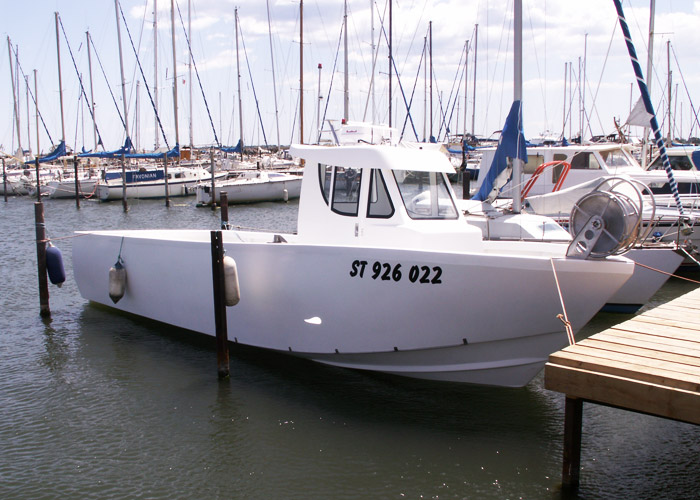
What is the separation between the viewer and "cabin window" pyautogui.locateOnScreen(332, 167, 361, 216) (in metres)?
9.34

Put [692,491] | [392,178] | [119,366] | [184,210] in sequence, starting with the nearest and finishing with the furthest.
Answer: [692,491], [392,178], [119,366], [184,210]

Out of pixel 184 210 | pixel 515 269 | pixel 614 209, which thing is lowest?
pixel 184 210

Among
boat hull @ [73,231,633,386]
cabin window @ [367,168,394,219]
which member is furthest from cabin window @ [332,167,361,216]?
boat hull @ [73,231,633,386]

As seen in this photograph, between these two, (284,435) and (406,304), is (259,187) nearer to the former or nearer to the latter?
(406,304)

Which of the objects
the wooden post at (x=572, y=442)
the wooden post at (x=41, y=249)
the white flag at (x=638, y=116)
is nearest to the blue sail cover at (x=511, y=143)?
the white flag at (x=638, y=116)

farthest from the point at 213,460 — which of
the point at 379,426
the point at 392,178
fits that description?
the point at 392,178

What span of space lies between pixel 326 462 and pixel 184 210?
107ft

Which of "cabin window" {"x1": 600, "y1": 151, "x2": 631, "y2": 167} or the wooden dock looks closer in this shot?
the wooden dock

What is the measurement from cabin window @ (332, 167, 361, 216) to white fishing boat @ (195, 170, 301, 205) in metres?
30.0

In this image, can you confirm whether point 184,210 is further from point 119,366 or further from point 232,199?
point 119,366

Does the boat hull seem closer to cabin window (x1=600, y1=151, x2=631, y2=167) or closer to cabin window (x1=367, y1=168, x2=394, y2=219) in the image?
cabin window (x1=367, y1=168, x2=394, y2=219)

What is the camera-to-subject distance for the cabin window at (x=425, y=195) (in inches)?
363

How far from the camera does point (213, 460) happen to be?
7250 mm

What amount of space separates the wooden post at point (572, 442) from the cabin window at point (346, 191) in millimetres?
4305
